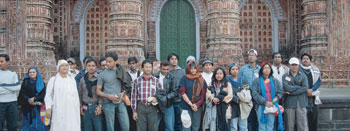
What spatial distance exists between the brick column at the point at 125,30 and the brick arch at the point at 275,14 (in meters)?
4.78

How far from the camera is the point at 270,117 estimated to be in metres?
6.34

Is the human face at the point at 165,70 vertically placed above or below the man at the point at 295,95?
above

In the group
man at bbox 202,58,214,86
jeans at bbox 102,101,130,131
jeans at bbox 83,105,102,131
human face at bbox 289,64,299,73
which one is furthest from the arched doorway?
jeans at bbox 83,105,102,131

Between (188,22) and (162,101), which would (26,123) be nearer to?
(162,101)

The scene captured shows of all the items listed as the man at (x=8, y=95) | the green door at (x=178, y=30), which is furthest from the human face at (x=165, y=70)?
the green door at (x=178, y=30)

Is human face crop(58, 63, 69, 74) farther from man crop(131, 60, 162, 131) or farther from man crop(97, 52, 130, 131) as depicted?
man crop(131, 60, 162, 131)

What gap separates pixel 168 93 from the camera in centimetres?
619

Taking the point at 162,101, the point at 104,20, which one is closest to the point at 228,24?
the point at 104,20

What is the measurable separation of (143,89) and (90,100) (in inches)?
36.6

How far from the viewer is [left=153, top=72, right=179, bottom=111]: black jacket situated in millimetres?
6043

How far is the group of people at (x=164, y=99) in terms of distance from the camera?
5.94 metres

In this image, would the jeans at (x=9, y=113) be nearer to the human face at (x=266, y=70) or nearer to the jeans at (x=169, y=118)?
the jeans at (x=169, y=118)

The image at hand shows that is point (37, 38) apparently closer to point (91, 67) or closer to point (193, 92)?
point (91, 67)

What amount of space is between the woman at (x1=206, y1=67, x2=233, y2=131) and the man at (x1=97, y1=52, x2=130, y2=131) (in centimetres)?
148
